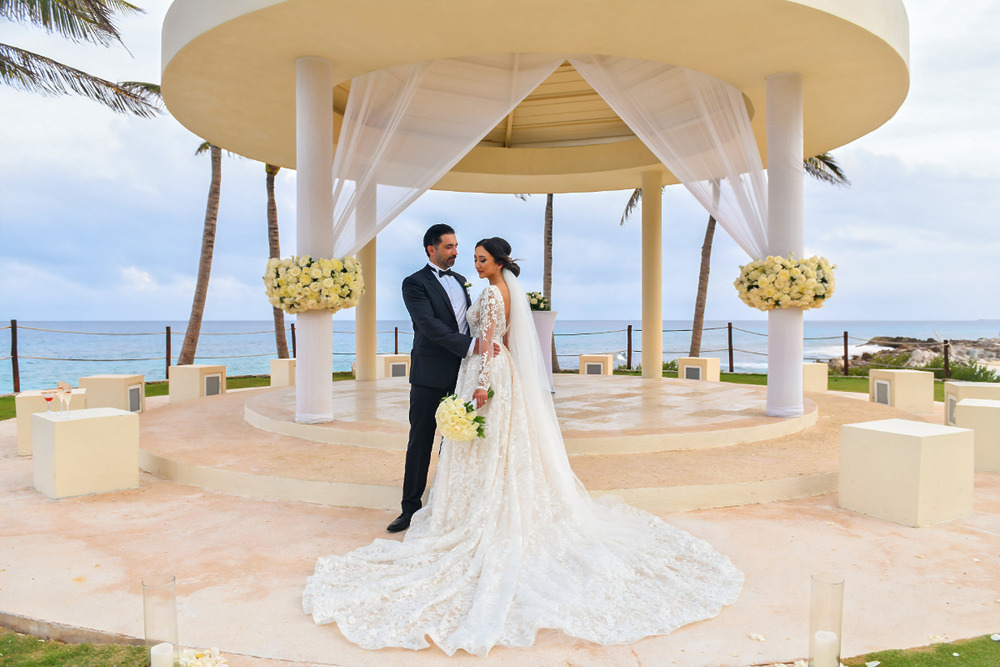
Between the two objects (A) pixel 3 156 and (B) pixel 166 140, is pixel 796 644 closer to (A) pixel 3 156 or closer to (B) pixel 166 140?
(A) pixel 3 156

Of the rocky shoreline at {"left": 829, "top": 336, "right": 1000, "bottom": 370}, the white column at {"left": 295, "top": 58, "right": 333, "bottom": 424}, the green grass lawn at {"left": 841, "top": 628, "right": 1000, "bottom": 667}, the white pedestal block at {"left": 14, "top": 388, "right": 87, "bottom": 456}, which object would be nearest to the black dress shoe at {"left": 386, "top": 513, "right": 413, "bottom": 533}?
the green grass lawn at {"left": 841, "top": 628, "right": 1000, "bottom": 667}

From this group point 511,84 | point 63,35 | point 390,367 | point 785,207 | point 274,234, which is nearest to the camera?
point 785,207

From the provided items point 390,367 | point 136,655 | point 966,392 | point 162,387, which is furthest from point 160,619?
point 162,387

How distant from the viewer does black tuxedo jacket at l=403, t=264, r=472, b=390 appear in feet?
13.2

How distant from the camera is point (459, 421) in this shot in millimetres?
3680

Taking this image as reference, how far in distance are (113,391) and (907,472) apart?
29.3ft

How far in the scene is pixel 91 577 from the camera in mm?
3516

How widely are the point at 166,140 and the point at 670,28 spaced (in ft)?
218

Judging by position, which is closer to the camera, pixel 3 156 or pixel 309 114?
pixel 309 114

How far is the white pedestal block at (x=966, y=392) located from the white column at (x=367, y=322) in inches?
320

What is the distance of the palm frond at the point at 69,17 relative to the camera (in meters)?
11.1

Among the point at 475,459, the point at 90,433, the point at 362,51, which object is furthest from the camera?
the point at 362,51

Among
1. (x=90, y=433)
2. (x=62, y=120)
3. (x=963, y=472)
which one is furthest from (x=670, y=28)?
(x=62, y=120)

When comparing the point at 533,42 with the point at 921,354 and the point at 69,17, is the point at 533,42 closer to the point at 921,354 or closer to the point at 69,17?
the point at 69,17
